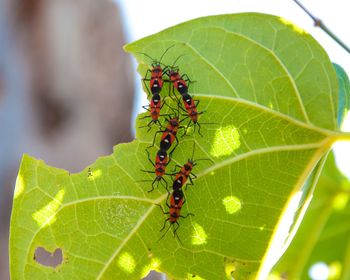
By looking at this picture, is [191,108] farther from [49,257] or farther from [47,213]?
[49,257]

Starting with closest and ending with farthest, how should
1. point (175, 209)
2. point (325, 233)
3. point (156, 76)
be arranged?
point (175, 209)
point (156, 76)
point (325, 233)

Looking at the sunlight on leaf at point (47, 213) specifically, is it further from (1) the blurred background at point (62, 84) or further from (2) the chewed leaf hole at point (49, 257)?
(1) the blurred background at point (62, 84)

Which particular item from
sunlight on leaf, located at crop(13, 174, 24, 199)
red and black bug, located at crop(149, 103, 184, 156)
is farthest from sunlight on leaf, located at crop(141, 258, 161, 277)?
sunlight on leaf, located at crop(13, 174, 24, 199)

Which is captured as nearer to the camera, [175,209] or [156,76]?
[175,209]

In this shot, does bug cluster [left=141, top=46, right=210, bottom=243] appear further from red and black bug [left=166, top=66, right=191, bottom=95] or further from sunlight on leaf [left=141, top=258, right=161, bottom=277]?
sunlight on leaf [left=141, top=258, right=161, bottom=277]

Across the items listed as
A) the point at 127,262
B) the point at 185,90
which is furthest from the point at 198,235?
the point at 185,90
